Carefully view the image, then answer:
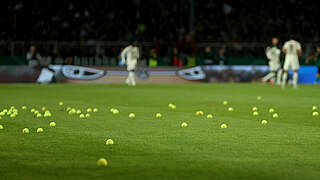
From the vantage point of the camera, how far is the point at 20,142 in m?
9.62

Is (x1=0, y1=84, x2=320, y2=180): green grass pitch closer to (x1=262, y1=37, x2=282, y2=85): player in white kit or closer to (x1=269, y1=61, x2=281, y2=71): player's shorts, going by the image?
(x1=262, y1=37, x2=282, y2=85): player in white kit

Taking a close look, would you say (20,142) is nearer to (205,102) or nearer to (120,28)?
(205,102)

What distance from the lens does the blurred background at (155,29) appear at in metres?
36.0

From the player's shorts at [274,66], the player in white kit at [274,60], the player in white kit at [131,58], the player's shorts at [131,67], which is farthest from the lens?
the player's shorts at [274,66]

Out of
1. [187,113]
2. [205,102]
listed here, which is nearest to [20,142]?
[187,113]

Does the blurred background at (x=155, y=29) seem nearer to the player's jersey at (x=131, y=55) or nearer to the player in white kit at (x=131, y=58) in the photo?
the player in white kit at (x=131, y=58)

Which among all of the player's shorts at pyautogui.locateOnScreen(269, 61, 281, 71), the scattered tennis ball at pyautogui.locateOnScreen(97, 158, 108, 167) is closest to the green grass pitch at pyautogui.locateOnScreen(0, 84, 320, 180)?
the scattered tennis ball at pyautogui.locateOnScreen(97, 158, 108, 167)

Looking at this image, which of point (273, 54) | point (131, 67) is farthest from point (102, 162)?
point (273, 54)

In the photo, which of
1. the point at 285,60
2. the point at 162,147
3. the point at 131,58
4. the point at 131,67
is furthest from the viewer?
the point at 131,67

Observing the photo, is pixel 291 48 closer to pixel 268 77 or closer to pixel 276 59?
pixel 276 59

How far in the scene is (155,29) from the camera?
132 ft

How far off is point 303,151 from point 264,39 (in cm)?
3268

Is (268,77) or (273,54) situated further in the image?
(268,77)

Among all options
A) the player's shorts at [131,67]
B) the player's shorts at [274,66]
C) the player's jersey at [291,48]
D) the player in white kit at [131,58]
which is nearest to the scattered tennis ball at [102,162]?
the player's jersey at [291,48]
